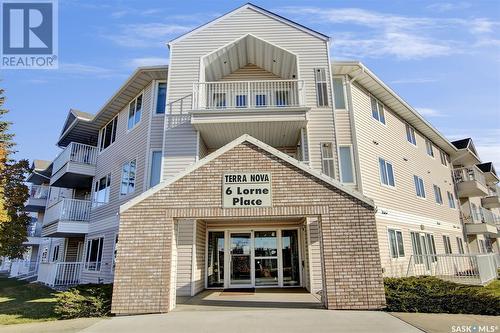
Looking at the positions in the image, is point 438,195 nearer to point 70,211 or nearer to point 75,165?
point 70,211

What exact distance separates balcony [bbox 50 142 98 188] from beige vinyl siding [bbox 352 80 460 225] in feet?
50.3

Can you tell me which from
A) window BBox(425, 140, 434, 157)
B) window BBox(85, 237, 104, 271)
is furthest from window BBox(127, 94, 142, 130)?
window BBox(425, 140, 434, 157)

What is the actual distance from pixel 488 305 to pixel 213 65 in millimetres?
13111

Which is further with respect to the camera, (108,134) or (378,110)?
(108,134)

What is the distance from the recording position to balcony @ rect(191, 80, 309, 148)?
1230 cm

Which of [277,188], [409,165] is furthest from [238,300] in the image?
[409,165]

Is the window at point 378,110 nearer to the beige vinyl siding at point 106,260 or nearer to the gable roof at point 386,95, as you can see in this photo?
the gable roof at point 386,95

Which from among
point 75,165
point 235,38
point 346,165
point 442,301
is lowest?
point 442,301

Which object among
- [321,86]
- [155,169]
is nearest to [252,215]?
[155,169]

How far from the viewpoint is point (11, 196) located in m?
20.8

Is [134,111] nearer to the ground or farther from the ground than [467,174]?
farther from the ground

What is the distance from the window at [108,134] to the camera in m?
18.1

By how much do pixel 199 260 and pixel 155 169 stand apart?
14.7ft

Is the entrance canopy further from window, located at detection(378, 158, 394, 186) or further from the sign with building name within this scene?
the sign with building name
